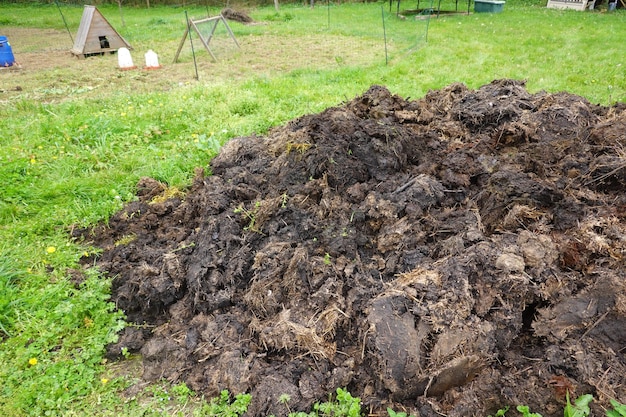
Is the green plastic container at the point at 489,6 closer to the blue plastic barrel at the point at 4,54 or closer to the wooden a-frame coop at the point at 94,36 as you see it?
the wooden a-frame coop at the point at 94,36

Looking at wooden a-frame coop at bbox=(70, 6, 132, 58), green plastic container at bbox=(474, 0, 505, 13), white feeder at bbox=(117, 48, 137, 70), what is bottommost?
white feeder at bbox=(117, 48, 137, 70)

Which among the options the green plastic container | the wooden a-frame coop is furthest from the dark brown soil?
the green plastic container

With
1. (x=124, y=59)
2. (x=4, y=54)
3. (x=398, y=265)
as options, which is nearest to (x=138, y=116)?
(x=124, y=59)

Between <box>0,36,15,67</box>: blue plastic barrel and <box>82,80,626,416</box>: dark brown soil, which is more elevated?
<box>0,36,15,67</box>: blue plastic barrel

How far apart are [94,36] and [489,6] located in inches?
576

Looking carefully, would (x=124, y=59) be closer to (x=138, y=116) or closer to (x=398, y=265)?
(x=138, y=116)

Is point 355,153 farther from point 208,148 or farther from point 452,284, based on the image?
point 208,148

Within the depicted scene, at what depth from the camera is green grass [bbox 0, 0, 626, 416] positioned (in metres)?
2.98

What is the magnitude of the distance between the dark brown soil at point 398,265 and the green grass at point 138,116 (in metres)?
0.34

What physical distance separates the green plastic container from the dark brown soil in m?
14.3

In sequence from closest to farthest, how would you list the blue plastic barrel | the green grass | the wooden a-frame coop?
the green grass → the blue plastic barrel → the wooden a-frame coop

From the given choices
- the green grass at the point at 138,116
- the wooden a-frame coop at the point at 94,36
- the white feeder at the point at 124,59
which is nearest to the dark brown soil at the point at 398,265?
the green grass at the point at 138,116

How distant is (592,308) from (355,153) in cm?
231

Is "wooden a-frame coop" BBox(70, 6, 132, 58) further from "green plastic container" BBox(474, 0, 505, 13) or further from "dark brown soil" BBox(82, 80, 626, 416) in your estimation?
"green plastic container" BBox(474, 0, 505, 13)
